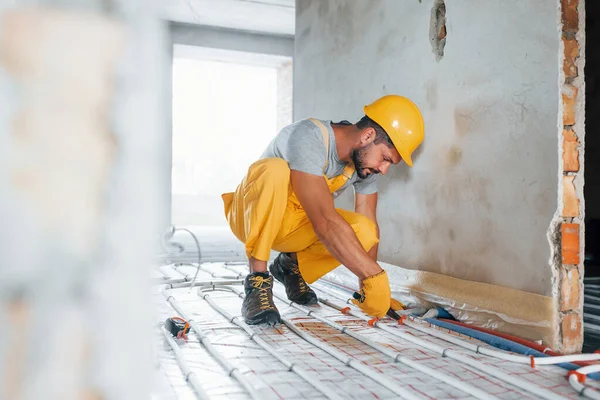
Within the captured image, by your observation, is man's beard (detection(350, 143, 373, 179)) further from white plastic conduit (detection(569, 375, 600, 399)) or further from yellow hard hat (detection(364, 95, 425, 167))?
white plastic conduit (detection(569, 375, 600, 399))

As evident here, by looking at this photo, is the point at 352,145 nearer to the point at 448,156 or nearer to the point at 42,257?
the point at 448,156

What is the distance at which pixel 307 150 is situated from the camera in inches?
90.3

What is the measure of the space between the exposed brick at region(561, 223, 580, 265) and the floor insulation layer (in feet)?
1.41

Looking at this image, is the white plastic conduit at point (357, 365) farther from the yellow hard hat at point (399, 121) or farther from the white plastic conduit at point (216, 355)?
the yellow hard hat at point (399, 121)

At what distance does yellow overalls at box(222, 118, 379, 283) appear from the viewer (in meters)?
2.37

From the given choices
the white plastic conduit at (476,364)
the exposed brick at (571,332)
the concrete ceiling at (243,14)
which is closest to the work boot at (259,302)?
the white plastic conduit at (476,364)

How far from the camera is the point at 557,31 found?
6.10ft

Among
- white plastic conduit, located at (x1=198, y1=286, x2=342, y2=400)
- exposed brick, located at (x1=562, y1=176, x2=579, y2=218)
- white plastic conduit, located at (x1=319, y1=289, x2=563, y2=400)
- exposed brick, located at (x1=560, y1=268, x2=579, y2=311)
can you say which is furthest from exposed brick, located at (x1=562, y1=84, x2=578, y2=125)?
white plastic conduit, located at (x1=198, y1=286, x2=342, y2=400)

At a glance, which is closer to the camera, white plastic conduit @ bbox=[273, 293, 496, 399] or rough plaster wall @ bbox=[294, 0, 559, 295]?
white plastic conduit @ bbox=[273, 293, 496, 399]

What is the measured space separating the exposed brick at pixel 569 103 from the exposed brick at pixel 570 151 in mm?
40

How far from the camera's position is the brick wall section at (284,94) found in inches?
276

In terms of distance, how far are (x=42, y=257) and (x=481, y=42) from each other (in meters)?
2.24

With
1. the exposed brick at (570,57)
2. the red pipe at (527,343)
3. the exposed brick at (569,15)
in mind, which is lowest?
the red pipe at (527,343)

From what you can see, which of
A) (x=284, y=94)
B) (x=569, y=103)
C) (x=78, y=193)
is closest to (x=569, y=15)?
(x=569, y=103)
